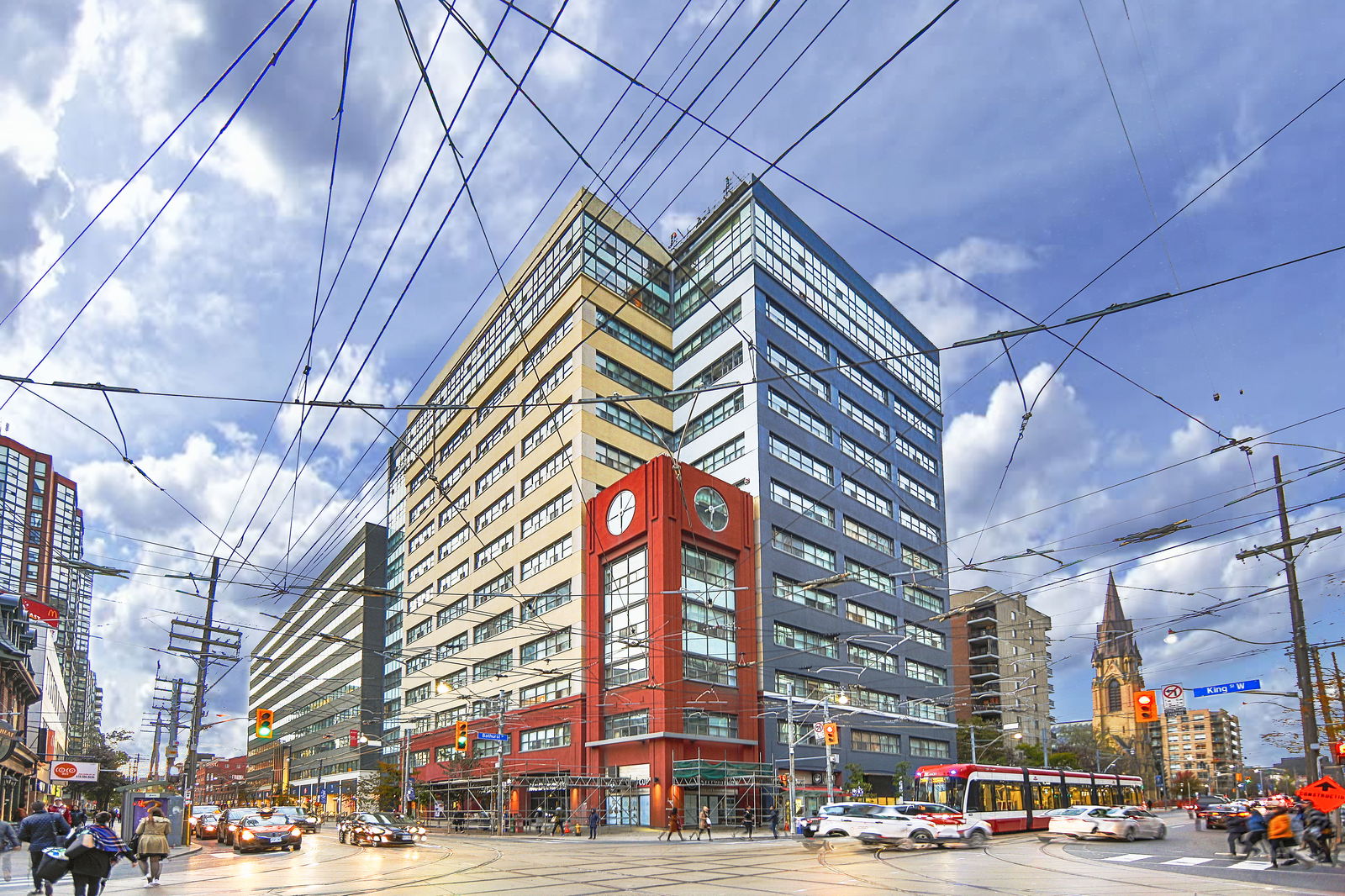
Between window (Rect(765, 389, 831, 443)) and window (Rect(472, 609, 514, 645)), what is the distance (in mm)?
22864

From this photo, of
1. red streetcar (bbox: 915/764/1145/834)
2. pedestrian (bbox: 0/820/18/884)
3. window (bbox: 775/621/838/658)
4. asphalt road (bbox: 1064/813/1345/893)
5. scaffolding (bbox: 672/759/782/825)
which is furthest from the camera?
window (bbox: 775/621/838/658)

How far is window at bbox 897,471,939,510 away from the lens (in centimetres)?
7800

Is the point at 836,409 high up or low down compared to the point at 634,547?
up

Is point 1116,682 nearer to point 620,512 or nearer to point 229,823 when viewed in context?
point 620,512

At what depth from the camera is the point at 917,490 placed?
80125 millimetres

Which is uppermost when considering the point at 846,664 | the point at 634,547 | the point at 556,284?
the point at 556,284

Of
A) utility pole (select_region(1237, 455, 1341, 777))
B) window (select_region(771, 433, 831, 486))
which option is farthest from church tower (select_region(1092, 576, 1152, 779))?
utility pole (select_region(1237, 455, 1341, 777))

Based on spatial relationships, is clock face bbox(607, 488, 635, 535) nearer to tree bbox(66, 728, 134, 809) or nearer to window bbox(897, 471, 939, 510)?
window bbox(897, 471, 939, 510)

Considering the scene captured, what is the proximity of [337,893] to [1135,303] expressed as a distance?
16141 millimetres

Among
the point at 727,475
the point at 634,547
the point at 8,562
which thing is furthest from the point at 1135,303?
the point at 8,562

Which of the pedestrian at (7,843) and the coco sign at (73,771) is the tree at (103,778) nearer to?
the coco sign at (73,771)

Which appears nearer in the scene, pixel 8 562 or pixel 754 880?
pixel 754 880

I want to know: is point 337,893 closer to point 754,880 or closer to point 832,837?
point 754,880

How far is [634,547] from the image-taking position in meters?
56.3
